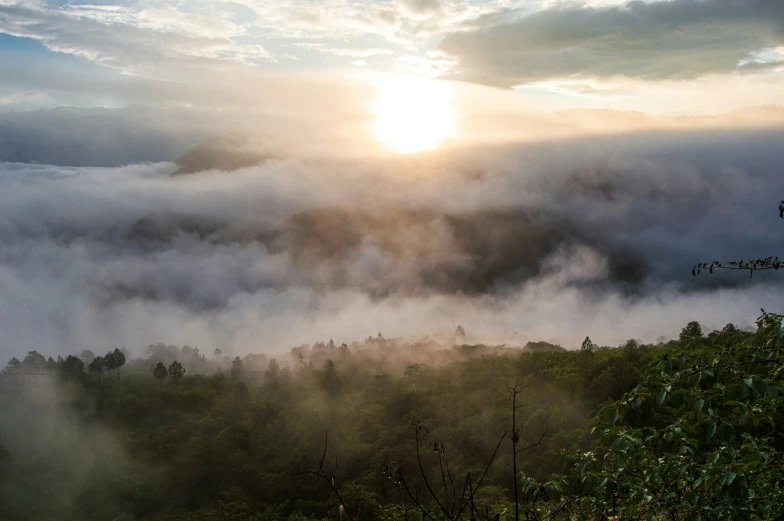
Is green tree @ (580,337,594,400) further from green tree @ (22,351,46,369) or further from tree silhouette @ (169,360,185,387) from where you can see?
green tree @ (22,351,46,369)

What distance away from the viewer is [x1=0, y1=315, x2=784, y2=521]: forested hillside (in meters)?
27.0

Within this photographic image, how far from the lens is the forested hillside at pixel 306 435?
88.7ft

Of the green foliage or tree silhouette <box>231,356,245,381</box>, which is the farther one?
tree silhouette <box>231,356,245,381</box>

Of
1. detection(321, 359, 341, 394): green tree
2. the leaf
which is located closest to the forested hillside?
detection(321, 359, 341, 394): green tree

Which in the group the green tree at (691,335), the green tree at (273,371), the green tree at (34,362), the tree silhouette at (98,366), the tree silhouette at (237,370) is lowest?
the tree silhouette at (237,370)

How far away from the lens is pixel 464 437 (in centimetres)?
4097

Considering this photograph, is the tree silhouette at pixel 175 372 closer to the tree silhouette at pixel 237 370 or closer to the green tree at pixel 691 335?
the tree silhouette at pixel 237 370

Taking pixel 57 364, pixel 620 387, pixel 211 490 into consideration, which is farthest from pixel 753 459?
pixel 57 364

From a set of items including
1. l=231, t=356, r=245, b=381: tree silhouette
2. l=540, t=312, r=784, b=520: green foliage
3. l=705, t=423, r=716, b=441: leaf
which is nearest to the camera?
l=705, t=423, r=716, b=441: leaf

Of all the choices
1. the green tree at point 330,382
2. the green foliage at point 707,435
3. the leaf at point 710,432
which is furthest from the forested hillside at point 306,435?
the leaf at point 710,432

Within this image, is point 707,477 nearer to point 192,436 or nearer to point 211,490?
point 211,490

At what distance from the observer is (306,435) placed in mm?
49844

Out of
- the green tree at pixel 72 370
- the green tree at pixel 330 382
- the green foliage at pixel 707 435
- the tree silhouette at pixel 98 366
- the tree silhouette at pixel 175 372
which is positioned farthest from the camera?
the green tree at pixel 72 370

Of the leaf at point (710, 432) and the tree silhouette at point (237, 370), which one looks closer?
the leaf at point (710, 432)
